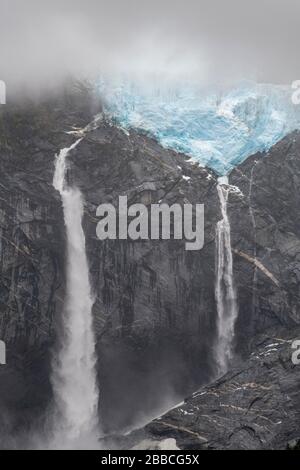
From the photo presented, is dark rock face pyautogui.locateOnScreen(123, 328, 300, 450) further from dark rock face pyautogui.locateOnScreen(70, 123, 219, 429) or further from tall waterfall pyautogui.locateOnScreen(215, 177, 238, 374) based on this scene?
dark rock face pyautogui.locateOnScreen(70, 123, 219, 429)

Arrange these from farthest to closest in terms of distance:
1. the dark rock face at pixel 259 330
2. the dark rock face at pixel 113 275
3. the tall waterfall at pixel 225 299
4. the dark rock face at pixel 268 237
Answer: the tall waterfall at pixel 225 299 → the dark rock face at pixel 268 237 → the dark rock face at pixel 113 275 → the dark rock face at pixel 259 330

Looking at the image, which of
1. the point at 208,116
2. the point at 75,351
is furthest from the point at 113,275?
the point at 208,116

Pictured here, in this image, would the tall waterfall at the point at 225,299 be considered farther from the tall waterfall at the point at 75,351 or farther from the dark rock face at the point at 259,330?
the tall waterfall at the point at 75,351

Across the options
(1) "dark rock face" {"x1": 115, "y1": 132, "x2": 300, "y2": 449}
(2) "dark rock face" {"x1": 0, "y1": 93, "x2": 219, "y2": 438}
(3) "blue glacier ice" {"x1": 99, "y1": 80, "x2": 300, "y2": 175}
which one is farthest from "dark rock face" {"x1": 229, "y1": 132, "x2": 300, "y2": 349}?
(2) "dark rock face" {"x1": 0, "y1": 93, "x2": 219, "y2": 438}

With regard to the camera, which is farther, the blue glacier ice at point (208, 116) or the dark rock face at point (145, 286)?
the blue glacier ice at point (208, 116)

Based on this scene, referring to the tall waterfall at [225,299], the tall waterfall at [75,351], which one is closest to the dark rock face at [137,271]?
the tall waterfall at [225,299]
